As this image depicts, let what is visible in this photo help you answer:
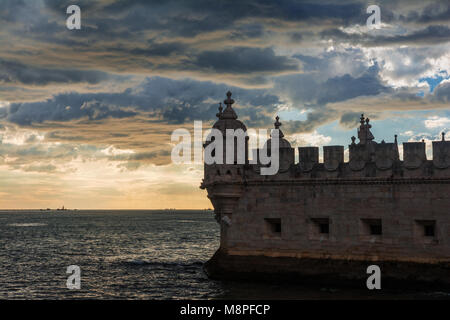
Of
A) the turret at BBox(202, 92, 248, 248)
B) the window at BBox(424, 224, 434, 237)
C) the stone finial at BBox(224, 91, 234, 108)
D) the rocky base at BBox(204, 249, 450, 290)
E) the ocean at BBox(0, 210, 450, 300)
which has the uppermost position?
the stone finial at BBox(224, 91, 234, 108)

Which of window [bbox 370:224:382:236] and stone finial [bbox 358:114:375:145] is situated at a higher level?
stone finial [bbox 358:114:375:145]

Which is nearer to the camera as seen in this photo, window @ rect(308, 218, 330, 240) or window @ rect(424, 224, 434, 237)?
window @ rect(424, 224, 434, 237)

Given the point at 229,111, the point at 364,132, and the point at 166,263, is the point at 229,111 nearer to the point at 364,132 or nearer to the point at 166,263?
the point at 364,132

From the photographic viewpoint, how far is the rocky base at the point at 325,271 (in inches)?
985

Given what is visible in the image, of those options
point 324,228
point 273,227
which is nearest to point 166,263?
point 273,227

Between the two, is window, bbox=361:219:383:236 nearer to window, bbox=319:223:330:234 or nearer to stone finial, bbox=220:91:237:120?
window, bbox=319:223:330:234

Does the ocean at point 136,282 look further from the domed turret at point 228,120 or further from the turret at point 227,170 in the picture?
the domed turret at point 228,120

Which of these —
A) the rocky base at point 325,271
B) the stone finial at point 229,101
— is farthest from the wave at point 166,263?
the stone finial at point 229,101

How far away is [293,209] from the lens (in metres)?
28.0

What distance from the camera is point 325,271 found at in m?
26.9

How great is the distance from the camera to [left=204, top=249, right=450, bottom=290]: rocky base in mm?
25031

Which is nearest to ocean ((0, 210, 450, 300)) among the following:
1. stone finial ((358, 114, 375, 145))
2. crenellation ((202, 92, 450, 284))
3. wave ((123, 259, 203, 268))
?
wave ((123, 259, 203, 268))

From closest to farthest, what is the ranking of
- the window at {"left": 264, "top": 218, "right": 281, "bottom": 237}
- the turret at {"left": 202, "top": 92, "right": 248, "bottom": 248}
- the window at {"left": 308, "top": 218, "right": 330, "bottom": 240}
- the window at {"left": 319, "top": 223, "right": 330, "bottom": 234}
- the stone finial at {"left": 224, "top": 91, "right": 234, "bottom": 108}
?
the window at {"left": 308, "top": 218, "right": 330, "bottom": 240}, the window at {"left": 319, "top": 223, "right": 330, "bottom": 234}, the window at {"left": 264, "top": 218, "right": 281, "bottom": 237}, the turret at {"left": 202, "top": 92, "right": 248, "bottom": 248}, the stone finial at {"left": 224, "top": 91, "right": 234, "bottom": 108}
